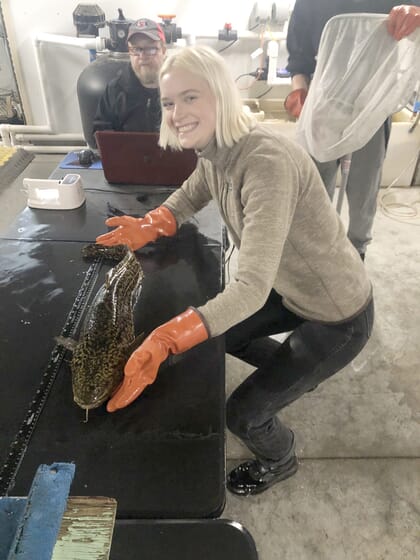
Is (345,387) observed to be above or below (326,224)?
below

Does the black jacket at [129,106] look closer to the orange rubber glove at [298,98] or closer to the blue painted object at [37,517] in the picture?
the orange rubber glove at [298,98]

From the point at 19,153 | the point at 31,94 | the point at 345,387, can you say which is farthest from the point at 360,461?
the point at 31,94

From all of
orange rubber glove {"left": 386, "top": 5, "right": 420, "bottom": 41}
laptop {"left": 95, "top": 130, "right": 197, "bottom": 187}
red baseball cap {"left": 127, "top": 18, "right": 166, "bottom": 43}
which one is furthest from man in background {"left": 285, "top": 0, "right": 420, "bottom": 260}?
laptop {"left": 95, "top": 130, "right": 197, "bottom": 187}

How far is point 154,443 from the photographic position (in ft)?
3.19

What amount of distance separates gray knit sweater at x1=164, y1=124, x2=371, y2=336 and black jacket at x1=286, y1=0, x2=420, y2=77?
1.50 meters

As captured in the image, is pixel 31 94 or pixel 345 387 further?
pixel 31 94

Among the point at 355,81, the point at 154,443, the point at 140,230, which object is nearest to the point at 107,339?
the point at 154,443

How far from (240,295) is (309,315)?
38 centimetres

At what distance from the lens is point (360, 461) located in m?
1.82

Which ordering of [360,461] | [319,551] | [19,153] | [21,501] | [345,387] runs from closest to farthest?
[21,501], [319,551], [360,461], [345,387], [19,153]

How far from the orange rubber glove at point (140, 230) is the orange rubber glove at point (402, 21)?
1.31 m

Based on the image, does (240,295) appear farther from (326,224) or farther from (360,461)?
(360,461)

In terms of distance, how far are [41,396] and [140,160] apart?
1.32 meters

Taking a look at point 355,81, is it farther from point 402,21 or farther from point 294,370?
point 294,370
